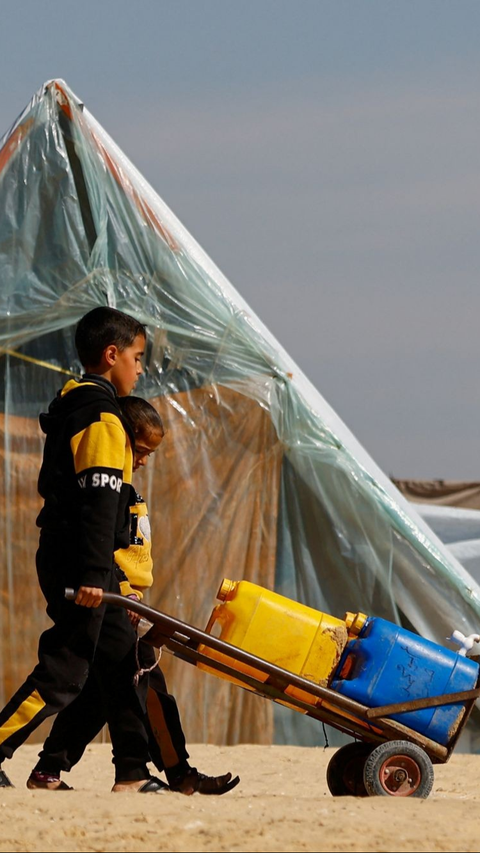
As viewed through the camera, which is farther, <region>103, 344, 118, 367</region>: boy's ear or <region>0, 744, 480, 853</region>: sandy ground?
<region>103, 344, 118, 367</region>: boy's ear

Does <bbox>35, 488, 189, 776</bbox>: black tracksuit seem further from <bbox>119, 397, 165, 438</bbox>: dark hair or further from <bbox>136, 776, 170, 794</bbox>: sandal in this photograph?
<bbox>119, 397, 165, 438</bbox>: dark hair

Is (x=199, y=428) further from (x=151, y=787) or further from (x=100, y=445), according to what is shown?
(x=151, y=787)

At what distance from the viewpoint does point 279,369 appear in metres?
6.17

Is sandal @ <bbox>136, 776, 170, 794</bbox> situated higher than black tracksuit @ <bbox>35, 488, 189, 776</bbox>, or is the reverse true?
black tracksuit @ <bbox>35, 488, 189, 776</bbox>

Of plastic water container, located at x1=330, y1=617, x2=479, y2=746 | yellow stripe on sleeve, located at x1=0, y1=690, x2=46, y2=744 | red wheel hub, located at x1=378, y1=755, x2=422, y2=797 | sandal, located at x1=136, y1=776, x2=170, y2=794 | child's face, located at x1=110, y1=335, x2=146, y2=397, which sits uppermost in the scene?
child's face, located at x1=110, y1=335, x2=146, y2=397

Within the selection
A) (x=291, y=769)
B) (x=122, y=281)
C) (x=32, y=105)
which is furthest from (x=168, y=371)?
(x=291, y=769)

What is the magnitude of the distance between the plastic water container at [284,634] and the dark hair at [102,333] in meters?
0.91

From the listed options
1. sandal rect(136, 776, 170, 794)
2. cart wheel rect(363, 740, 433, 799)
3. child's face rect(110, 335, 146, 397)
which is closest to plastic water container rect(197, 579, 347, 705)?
cart wheel rect(363, 740, 433, 799)

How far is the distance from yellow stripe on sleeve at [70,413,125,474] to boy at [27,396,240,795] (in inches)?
6.7

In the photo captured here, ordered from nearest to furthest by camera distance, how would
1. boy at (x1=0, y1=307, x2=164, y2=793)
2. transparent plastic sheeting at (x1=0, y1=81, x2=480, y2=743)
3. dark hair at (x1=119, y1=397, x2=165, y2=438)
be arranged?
boy at (x1=0, y1=307, x2=164, y2=793) → dark hair at (x1=119, y1=397, x2=165, y2=438) → transparent plastic sheeting at (x1=0, y1=81, x2=480, y2=743)

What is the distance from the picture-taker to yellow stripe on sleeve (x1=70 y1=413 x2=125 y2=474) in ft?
12.8

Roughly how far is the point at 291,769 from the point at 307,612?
1598 millimetres

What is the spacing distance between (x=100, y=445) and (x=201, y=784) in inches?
49.3

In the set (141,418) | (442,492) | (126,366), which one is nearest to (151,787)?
(141,418)
